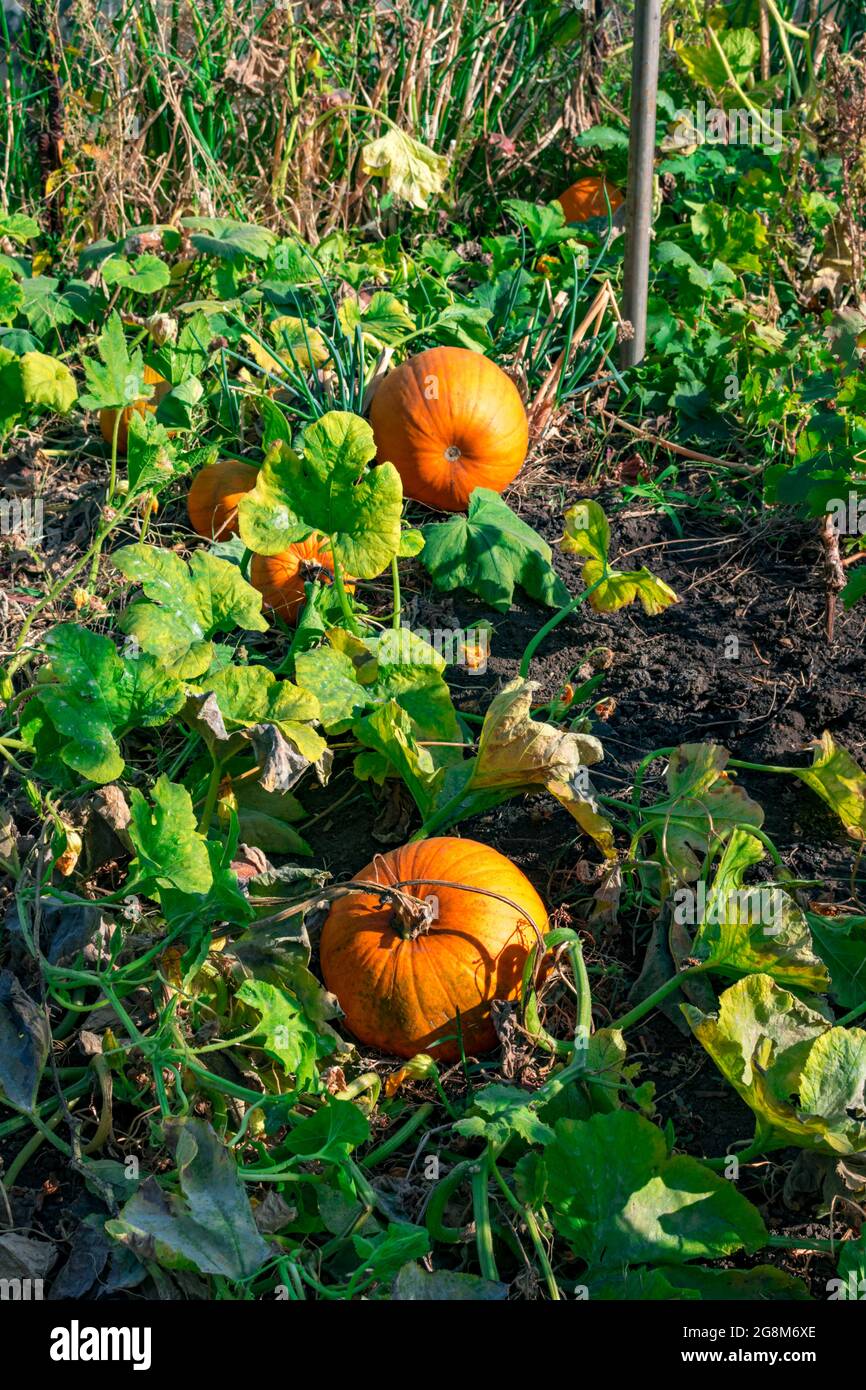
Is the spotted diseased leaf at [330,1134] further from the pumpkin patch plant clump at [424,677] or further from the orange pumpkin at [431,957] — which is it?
the orange pumpkin at [431,957]

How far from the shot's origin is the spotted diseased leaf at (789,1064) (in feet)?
6.02

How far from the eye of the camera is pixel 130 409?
3.59m

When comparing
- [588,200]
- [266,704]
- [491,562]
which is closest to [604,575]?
[491,562]

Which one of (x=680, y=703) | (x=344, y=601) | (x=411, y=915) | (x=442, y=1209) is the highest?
(x=344, y=601)

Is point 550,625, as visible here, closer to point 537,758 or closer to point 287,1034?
point 537,758

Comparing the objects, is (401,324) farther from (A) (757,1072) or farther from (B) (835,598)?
(A) (757,1072)

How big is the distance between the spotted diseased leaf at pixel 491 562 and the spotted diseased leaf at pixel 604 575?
39 cm

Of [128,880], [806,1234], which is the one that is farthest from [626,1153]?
[128,880]

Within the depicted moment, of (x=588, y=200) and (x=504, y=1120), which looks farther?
(x=588, y=200)

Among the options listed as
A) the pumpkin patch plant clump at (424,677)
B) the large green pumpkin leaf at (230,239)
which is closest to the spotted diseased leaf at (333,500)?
the pumpkin patch plant clump at (424,677)

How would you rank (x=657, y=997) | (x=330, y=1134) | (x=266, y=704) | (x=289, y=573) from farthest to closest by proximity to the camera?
1. (x=289, y=573)
2. (x=266, y=704)
3. (x=657, y=997)
4. (x=330, y=1134)

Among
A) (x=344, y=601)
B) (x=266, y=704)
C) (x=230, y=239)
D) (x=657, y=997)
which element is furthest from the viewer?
(x=230, y=239)

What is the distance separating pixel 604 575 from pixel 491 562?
481mm

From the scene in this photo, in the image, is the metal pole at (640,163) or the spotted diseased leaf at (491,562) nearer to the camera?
the spotted diseased leaf at (491,562)
